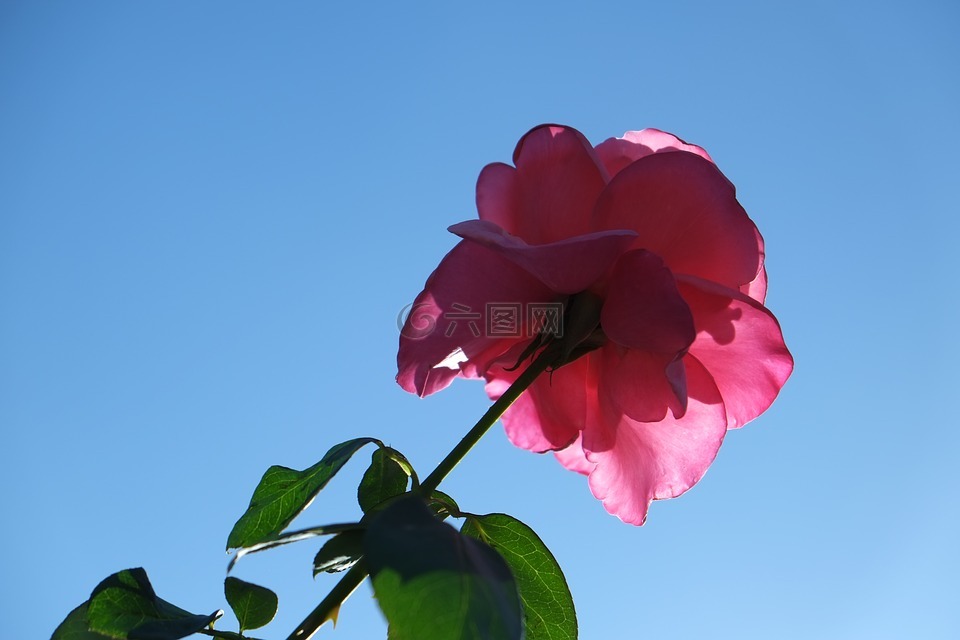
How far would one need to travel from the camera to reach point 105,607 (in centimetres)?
49

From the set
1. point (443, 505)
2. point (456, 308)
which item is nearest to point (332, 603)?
point (443, 505)

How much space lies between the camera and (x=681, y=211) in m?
0.61

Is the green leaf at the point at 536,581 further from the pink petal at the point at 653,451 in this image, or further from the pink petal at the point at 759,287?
the pink petal at the point at 759,287

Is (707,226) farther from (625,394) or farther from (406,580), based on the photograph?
(406,580)

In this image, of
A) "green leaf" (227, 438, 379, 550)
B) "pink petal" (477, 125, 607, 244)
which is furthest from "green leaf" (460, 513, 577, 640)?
"pink petal" (477, 125, 607, 244)

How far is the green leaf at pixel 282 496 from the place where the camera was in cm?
55

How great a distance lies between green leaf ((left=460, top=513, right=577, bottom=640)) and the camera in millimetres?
596

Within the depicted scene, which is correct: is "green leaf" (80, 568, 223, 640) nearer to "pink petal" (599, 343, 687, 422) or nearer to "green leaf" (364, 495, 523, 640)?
"green leaf" (364, 495, 523, 640)

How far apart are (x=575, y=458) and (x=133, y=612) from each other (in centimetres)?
41

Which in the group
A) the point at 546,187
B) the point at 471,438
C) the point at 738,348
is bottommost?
the point at 471,438

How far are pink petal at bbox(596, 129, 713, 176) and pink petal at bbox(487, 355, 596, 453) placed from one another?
184mm

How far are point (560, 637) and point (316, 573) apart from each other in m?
0.22

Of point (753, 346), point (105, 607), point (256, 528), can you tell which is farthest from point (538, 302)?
point (105, 607)

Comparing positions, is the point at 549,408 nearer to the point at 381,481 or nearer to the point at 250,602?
the point at 381,481
